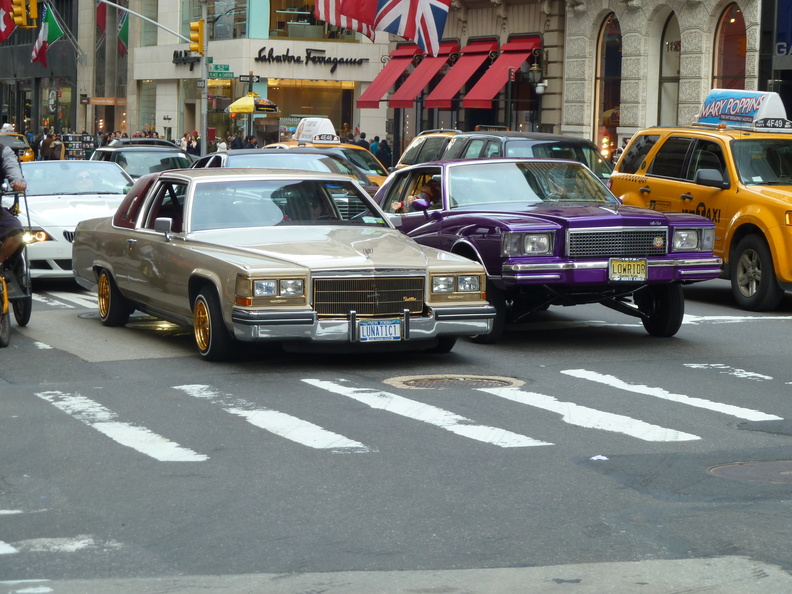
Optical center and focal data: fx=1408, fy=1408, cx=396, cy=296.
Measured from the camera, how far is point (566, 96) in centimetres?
3822

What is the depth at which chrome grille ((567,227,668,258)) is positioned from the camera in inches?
471

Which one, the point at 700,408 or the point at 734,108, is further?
the point at 734,108

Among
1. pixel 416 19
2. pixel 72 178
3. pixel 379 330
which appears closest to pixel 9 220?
pixel 379 330

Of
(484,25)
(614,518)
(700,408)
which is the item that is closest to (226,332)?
(700,408)

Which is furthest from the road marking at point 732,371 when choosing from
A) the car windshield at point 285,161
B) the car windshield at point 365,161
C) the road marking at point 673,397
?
the car windshield at point 365,161

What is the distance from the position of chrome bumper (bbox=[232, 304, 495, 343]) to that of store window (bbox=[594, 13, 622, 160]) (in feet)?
84.3

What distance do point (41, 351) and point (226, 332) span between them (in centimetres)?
193

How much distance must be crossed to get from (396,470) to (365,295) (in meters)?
3.41

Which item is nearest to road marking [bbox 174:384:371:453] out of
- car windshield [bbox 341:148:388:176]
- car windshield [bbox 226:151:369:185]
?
car windshield [bbox 226:151:369:185]

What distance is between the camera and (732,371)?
1107cm

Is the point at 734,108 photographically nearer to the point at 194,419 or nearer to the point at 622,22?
the point at 194,419

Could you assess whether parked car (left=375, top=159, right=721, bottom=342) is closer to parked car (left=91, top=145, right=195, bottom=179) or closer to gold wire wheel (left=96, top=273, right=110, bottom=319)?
gold wire wheel (left=96, top=273, right=110, bottom=319)

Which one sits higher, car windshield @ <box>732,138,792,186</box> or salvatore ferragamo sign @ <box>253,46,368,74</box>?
salvatore ferragamo sign @ <box>253,46,368,74</box>

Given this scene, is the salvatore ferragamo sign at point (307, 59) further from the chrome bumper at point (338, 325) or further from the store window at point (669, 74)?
the chrome bumper at point (338, 325)
